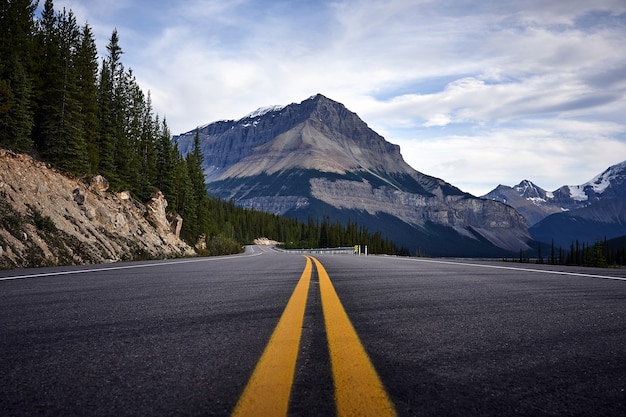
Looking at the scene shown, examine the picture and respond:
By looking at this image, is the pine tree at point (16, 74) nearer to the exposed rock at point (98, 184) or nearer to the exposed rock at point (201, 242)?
the exposed rock at point (98, 184)

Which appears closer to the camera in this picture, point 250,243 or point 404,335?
point 404,335

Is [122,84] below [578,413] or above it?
above

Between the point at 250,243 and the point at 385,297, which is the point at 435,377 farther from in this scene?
the point at 250,243

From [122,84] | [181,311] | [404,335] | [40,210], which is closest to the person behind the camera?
[404,335]

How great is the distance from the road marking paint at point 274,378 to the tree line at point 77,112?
21.8m

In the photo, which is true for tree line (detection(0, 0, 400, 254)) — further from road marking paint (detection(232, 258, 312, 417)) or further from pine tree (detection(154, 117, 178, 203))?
road marking paint (detection(232, 258, 312, 417))

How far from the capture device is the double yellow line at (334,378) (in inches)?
59.2

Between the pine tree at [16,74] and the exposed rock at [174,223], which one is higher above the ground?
the pine tree at [16,74]

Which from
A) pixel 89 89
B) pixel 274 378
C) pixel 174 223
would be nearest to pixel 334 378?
pixel 274 378

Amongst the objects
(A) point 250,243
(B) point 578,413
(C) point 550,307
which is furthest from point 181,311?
(A) point 250,243

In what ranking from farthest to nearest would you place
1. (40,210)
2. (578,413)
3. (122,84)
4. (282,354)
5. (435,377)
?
(122,84)
(40,210)
(282,354)
(435,377)
(578,413)

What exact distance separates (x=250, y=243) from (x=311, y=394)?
13826cm

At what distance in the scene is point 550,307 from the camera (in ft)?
13.3

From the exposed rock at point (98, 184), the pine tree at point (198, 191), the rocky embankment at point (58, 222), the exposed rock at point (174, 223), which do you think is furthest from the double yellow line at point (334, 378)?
the pine tree at point (198, 191)
